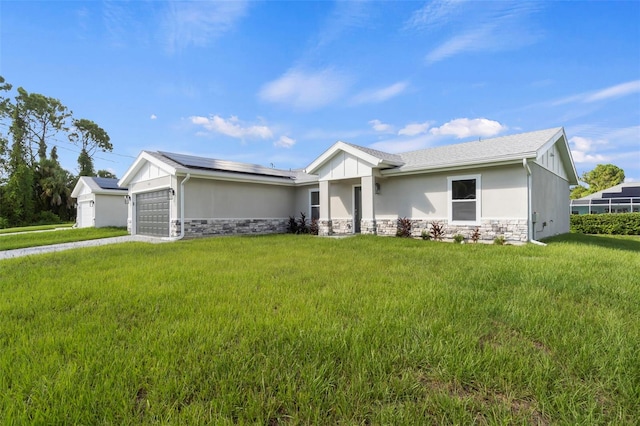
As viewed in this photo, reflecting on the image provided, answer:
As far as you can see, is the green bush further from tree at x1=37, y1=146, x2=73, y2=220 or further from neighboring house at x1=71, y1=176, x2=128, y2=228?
tree at x1=37, y1=146, x2=73, y2=220

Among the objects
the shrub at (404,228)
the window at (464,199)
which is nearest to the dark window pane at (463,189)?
the window at (464,199)

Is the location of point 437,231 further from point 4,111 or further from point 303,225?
point 4,111

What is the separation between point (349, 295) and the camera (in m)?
4.16

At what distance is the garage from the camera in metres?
13.4

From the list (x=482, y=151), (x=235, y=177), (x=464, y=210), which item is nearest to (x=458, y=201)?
(x=464, y=210)

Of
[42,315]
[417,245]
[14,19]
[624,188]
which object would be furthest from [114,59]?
[624,188]

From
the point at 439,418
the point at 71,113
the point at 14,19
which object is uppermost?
the point at 71,113

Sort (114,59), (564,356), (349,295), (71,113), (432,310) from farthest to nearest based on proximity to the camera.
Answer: (71,113), (114,59), (349,295), (432,310), (564,356)

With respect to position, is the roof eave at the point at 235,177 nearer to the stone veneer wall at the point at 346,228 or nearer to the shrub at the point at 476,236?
the stone veneer wall at the point at 346,228

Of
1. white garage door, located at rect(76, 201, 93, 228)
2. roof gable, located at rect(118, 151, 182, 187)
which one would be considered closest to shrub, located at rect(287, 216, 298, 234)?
roof gable, located at rect(118, 151, 182, 187)

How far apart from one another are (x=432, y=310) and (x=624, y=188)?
105 ft

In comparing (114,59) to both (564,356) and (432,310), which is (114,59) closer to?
(432,310)

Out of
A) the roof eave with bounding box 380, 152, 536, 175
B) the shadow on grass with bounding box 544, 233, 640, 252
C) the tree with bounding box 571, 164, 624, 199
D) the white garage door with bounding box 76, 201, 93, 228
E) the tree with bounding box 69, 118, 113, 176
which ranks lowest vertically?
the shadow on grass with bounding box 544, 233, 640, 252

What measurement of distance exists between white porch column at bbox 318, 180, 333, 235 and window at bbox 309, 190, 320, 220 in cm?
196
